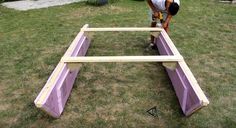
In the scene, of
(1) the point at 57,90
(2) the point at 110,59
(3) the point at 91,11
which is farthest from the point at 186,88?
(3) the point at 91,11

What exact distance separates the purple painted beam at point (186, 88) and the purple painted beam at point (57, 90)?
1.37 m

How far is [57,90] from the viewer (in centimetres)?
347

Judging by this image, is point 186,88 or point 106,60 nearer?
point 186,88

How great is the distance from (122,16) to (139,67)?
3078 millimetres

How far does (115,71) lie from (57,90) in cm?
147

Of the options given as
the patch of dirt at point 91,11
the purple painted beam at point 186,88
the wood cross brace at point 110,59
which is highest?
the wood cross brace at point 110,59

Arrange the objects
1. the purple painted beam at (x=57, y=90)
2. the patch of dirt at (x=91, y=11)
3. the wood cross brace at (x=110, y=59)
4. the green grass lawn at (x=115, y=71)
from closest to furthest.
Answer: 1. the purple painted beam at (x=57, y=90)
2. the green grass lawn at (x=115, y=71)
3. the wood cross brace at (x=110, y=59)
4. the patch of dirt at (x=91, y=11)

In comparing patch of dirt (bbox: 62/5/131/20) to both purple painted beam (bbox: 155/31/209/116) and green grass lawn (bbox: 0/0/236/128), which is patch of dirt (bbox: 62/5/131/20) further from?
purple painted beam (bbox: 155/31/209/116)

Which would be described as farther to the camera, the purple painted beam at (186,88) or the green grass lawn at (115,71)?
the green grass lawn at (115,71)

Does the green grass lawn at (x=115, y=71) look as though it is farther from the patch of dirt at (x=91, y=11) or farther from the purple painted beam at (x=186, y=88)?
the purple painted beam at (x=186, y=88)

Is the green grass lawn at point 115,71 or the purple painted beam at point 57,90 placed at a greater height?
the purple painted beam at point 57,90

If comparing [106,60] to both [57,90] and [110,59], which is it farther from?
[57,90]

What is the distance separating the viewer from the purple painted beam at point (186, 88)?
314 centimetres

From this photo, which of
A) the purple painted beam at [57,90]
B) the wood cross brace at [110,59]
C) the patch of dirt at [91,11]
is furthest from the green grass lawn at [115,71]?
the wood cross brace at [110,59]
